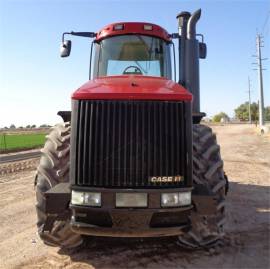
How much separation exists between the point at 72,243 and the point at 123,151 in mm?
1585

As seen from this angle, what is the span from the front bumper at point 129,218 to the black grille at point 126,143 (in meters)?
0.16

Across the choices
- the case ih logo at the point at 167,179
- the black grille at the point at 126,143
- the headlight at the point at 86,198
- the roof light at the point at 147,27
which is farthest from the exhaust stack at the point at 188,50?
the headlight at the point at 86,198

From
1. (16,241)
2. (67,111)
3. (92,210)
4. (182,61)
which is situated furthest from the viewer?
(182,61)

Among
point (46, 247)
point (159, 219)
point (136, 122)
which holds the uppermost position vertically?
point (136, 122)

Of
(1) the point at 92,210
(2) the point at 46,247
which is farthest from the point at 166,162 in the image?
(2) the point at 46,247

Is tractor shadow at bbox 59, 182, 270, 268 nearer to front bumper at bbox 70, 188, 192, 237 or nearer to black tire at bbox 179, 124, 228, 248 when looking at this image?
black tire at bbox 179, 124, 228, 248

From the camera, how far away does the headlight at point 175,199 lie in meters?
4.42

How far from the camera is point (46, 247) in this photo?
5.89 meters

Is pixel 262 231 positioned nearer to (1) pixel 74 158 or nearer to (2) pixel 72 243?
(2) pixel 72 243

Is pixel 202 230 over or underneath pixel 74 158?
underneath

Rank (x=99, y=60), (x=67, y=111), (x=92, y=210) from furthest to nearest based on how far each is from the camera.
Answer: (x=99, y=60) → (x=67, y=111) → (x=92, y=210)

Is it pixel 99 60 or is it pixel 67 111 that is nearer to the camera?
pixel 67 111

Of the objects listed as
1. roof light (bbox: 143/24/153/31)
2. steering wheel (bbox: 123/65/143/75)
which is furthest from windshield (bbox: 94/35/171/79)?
roof light (bbox: 143/24/153/31)

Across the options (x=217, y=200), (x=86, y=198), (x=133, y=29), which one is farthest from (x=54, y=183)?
(x=133, y=29)
